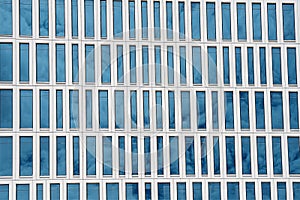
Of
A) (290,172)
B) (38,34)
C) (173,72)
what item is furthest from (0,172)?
(290,172)

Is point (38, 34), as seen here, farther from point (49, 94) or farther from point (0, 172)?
point (0, 172)

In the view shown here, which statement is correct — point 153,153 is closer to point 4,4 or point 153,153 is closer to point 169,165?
point 169,165

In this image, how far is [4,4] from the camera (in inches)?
2621


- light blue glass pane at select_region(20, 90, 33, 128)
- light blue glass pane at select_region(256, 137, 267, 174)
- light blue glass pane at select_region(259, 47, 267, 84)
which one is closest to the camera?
light blue glass pane at select_region(20, 90, 33, 128)

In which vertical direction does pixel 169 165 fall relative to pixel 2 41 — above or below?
below

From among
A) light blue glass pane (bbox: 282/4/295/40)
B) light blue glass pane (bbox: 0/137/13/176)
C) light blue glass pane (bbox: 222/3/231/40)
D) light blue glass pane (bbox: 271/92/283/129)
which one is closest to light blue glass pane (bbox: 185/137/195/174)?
light blue glass pane (bbox: 271/92/283/129)

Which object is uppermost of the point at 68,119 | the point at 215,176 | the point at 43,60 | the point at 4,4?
the point at 4,4

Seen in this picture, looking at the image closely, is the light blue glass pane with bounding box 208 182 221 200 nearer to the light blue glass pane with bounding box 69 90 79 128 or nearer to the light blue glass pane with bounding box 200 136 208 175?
the light blue glass pane with bounding box 200 136 208 175

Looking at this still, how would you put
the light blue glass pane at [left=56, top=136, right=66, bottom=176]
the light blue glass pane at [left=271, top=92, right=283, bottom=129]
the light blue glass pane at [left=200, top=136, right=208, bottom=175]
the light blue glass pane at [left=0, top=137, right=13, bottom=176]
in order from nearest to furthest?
the light blue glass pane at [left=0, top=137, right=13, bottom=176], the light blue glass pane at [left=56, top=136, right=66, bottom=176], the light blue glass pane at [left=200, top=136, right=208, bottom=175], the light blue glass pane at [left=271, top=92, right=283, bottom=129]

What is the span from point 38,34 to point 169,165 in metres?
13.2

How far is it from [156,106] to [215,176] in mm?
6562

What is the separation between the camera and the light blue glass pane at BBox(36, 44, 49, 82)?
66438mm

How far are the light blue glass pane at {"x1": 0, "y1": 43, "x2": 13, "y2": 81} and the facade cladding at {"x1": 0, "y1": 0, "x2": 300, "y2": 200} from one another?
0.29ft

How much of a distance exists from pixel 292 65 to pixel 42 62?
1842 cm
